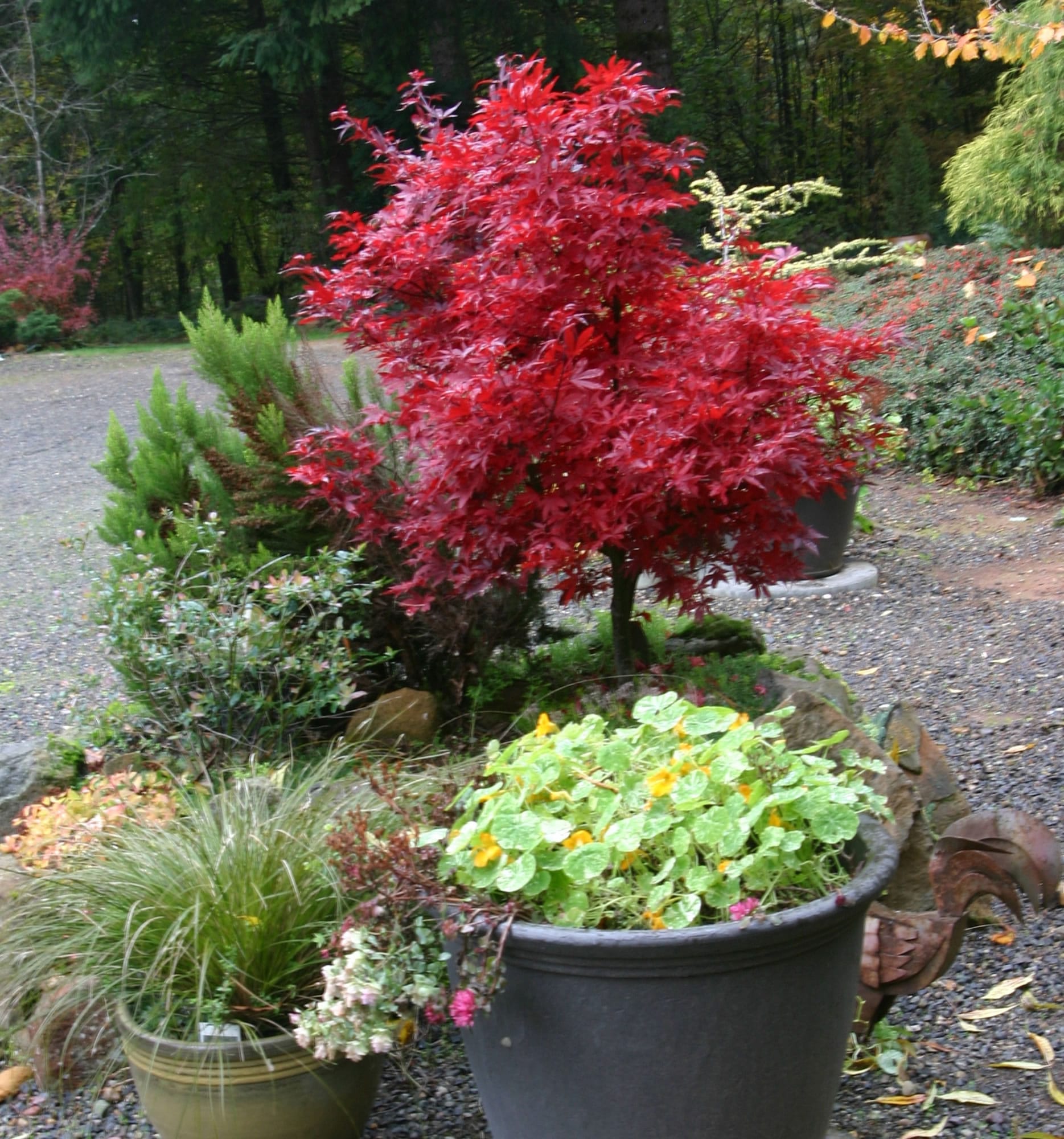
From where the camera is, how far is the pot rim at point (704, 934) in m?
1.82

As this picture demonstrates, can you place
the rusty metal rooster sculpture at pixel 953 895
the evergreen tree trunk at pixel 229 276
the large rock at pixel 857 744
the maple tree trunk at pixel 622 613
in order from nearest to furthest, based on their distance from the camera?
the rusty metal rooster sculpture at pixel 953 895 < the large rock at pixel 857 744 < the maple tree trunk at pixel 622 613 < the evergreen tree trunk at pixel 229 276

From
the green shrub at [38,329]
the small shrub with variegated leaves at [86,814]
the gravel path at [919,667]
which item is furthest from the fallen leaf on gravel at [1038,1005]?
the green shrub at [38,329]

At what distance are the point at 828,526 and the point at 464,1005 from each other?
474cm

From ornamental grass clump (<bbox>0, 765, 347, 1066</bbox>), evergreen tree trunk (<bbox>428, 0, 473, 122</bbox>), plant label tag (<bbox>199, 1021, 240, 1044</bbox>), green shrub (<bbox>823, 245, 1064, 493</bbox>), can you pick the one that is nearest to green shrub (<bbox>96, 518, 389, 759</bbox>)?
ornamental grass clump (<bbox>0, 765, 347, 1066</bbox>)

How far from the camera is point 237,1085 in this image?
2240 millimetres

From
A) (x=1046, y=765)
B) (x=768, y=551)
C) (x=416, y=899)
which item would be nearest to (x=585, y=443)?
(x=768, y=551)

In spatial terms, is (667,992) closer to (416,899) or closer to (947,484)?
(416,899)

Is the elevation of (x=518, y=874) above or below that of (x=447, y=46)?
below

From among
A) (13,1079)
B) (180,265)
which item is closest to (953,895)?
(13,1079)

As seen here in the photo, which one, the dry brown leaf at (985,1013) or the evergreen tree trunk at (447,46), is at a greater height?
the evergreen tree trunk at (447,46)

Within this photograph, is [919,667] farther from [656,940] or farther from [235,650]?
[656,940]

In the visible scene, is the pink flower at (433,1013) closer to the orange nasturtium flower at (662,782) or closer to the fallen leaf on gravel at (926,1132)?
the orange nasturtium flower at (662,782)

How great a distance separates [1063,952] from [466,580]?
5.79 ft

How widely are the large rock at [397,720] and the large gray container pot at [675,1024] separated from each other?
1604 millimetres
